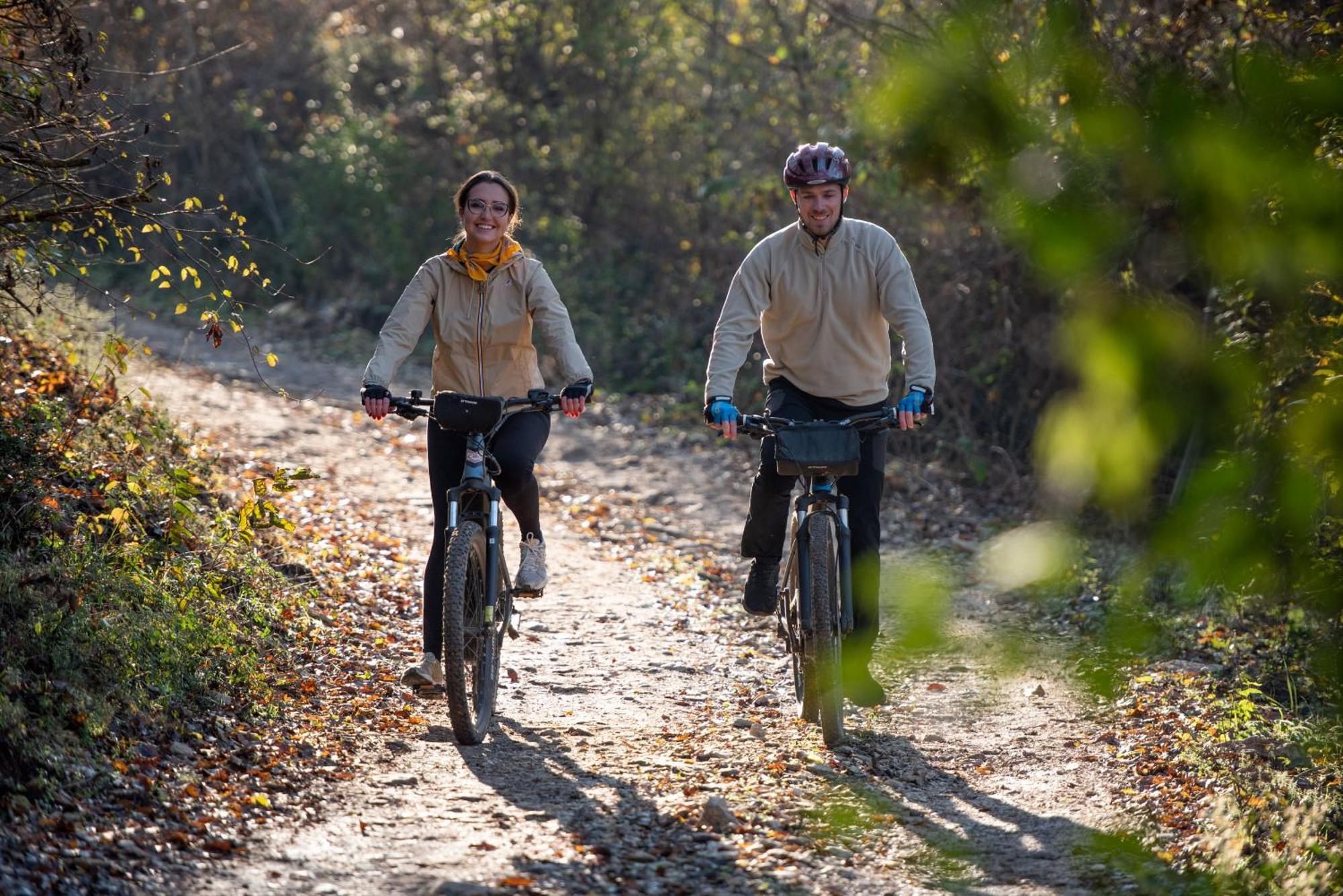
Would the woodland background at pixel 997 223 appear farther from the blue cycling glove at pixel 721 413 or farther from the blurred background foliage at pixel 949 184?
the blue cycling glove at pixel 721 413

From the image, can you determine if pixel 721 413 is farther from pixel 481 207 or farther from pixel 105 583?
pixel 105 583

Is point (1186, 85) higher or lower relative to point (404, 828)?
higher

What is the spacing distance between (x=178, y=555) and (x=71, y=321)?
4.11m

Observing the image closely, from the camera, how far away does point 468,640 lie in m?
5.57

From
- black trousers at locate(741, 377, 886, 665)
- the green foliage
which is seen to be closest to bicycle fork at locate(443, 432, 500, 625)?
the green foliage

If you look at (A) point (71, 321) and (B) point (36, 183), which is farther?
(A) point (71, 321)

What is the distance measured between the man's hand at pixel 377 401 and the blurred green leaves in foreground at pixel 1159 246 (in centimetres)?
425

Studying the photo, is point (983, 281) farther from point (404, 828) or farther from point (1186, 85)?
point (1186, 85)

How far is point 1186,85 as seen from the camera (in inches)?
41.3

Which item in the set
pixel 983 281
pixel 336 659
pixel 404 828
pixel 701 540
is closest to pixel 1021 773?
pixel 404 828

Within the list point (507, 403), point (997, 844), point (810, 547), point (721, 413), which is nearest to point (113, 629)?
point (507, 403)

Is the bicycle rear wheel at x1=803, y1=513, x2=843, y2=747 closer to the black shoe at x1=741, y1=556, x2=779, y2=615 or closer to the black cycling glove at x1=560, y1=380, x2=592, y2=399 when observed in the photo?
the black shoe at x1=741, y1=556, x2=779, y2=615

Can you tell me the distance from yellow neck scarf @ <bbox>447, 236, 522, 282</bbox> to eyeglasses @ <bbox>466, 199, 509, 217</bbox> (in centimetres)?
13

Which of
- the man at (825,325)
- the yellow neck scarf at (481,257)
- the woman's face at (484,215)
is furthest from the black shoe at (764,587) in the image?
the woman's face at (484,215)
